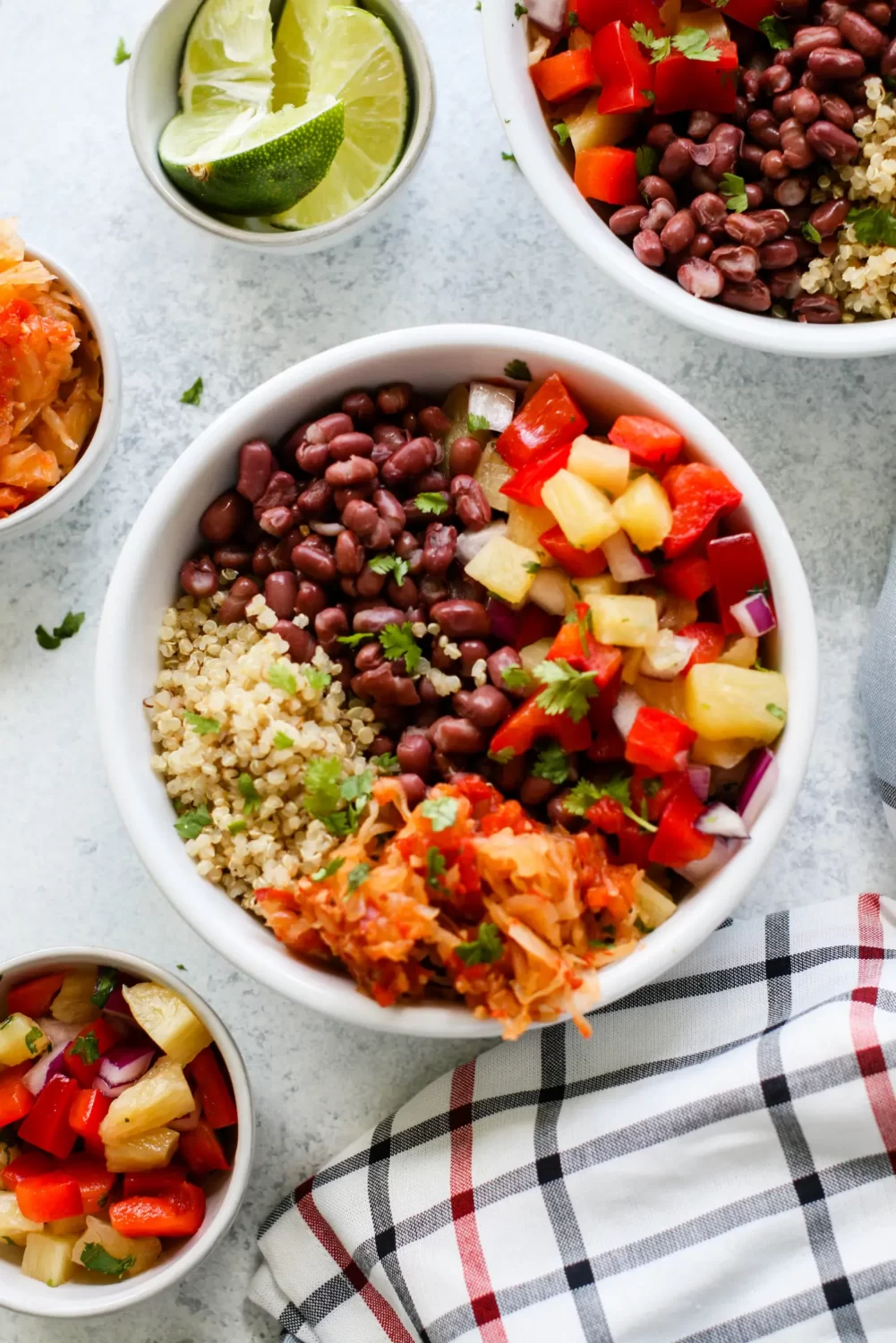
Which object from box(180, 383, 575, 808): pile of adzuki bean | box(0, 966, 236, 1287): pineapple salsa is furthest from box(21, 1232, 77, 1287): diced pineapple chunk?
box(180, 383, 575, 808): pile of adzuki bean

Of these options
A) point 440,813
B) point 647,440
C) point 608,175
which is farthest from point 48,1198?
point 608,175

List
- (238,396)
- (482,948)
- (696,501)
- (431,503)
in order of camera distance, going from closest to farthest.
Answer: (482,948) → (696,501) → (431,503) → (238,396)

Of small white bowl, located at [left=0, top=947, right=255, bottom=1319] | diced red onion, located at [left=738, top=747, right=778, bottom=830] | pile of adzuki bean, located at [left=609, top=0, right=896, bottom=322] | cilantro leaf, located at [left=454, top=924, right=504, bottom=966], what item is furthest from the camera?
small white bowl, located at [left=0, top=947, right=255, bottom=1319]

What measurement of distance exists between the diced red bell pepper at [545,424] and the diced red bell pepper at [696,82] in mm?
475

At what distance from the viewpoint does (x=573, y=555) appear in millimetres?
1868

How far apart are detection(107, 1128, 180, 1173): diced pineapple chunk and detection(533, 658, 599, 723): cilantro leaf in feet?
3.27

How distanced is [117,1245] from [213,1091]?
0.92ft

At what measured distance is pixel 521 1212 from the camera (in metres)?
2.16

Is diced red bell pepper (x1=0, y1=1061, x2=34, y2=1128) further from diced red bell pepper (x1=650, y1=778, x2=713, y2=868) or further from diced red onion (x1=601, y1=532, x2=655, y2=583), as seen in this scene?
diced red onion (x1=601, y1=532, x2=655, y2=583)

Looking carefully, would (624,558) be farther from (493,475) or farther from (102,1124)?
(102,1124)

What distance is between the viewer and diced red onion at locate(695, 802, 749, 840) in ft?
5.99

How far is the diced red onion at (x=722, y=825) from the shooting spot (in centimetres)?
183

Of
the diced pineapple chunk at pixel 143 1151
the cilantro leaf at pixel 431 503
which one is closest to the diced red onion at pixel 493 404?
the cilantro leaf at pixel 431 503

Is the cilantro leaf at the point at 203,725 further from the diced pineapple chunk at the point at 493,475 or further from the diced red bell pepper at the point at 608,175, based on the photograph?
the diced red bell pepper at the point at 608,175
